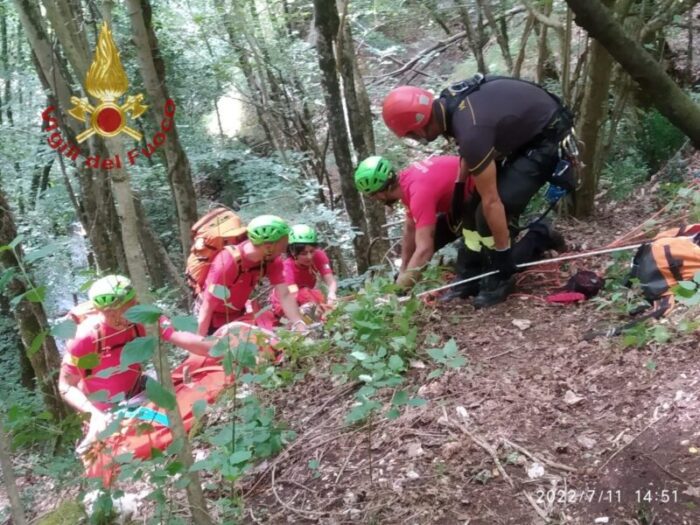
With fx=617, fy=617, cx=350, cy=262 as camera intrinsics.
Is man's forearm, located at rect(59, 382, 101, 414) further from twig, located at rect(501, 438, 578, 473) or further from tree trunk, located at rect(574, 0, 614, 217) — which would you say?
tree trunk, located at rect(574, 0, 614, 217)

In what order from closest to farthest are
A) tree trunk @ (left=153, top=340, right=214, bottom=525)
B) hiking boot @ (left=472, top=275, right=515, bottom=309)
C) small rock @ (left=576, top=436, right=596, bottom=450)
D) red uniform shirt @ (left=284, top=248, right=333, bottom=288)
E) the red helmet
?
tree trunk @ (left=153, top=340, right=214, bottom=525)
small rock @ (left=576, top=436, right=596, bottom=450)
the red helmet
hiking boot @ (left=472, top=275, right=515, bottom=309)
red uniform shirt @ (left=284, top=248, right=333, bottom=288)

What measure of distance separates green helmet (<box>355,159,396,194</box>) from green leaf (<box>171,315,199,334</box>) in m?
2.91

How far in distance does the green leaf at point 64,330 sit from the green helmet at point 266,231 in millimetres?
2897

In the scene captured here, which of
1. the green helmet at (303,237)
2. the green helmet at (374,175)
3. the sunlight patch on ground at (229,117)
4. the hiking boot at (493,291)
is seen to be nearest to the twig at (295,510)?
the hiking boot at (493,291)

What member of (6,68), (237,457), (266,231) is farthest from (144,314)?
(6,68)

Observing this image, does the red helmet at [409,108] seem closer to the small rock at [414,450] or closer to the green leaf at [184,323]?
the small rock at [414,450]

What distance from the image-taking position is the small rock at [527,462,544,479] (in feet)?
8.24

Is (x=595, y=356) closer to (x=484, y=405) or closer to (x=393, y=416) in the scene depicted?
(x=484, y=405)

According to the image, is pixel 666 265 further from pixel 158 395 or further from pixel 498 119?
pixel 158 395

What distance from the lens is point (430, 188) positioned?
185 inches

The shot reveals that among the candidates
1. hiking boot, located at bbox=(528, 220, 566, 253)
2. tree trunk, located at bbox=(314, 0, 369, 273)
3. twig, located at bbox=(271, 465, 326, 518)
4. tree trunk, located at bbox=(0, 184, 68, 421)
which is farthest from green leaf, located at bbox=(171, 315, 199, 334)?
tree trunk, located at bbox=(0, 184, 68, 421)

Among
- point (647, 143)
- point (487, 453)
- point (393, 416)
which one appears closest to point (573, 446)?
point (487, 453)

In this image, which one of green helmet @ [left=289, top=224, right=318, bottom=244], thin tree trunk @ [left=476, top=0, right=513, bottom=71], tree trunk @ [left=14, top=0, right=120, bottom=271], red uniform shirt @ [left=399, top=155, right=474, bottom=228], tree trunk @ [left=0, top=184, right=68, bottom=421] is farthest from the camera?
thin tree trunk @ [left=476, top=0, right=513, bottom=71]

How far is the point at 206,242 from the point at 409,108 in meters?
2.12
